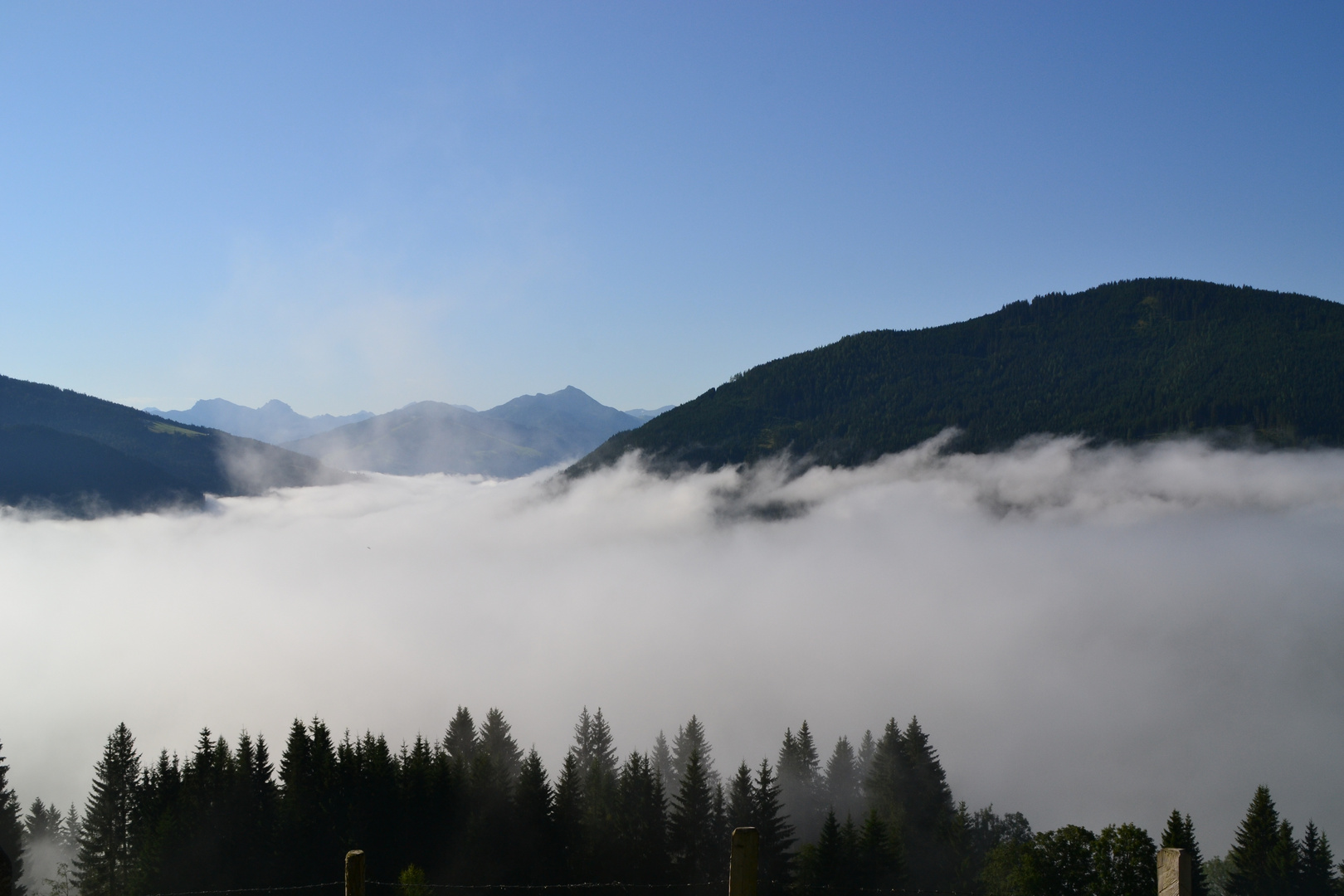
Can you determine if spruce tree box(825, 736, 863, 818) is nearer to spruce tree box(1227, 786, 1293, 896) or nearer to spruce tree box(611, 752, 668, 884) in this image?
spruce tree box(1227, 786, 1293, 896)

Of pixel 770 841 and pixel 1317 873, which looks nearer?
pixel 770 841

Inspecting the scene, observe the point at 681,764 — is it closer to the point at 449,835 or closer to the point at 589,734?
the point at 589,734

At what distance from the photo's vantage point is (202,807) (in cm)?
4856

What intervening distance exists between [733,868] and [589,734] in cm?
9982

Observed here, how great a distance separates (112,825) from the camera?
54.4m

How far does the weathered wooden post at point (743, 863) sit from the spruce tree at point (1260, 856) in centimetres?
6706

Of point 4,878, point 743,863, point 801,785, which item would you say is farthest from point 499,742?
point 4,878

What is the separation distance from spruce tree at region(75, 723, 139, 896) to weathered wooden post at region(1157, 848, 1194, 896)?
5740cm

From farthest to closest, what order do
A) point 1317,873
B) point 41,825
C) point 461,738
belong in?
point 41,825, point 461,738, point 1317,873

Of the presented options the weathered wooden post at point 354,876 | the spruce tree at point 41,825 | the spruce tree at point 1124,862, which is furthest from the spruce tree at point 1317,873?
the spruce tree at point 41,825

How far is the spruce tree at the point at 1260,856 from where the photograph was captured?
5659 centimetres

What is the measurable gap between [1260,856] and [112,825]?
75666mm

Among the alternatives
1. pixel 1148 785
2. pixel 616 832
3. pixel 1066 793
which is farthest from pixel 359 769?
pixel 1148 785

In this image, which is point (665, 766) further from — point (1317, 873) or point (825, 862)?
point (1317, 873)
